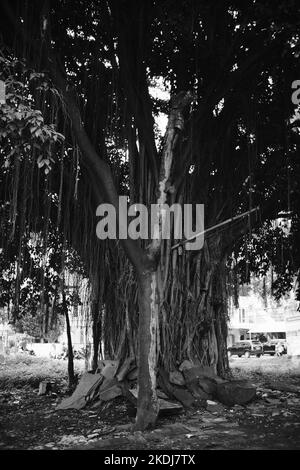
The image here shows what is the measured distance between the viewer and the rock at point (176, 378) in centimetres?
551

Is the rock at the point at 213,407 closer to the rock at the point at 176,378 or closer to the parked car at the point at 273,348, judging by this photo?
the rock at the point at 176,378

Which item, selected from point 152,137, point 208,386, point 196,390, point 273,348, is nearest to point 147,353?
point 196,390

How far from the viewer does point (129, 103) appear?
16.9 ft

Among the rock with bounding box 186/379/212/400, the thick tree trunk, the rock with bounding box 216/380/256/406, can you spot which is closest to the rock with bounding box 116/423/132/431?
the thick tree trunk

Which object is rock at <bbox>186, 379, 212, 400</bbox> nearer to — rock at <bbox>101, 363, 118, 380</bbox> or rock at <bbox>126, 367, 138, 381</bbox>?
rock at <bbox>126, 367, 138, 381</bbox>

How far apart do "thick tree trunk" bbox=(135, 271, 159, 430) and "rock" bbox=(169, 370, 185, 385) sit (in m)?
1.08

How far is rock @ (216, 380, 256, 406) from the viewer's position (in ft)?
17.9

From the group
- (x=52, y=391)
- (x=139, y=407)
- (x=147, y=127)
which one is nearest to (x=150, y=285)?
(x=139, y=407)

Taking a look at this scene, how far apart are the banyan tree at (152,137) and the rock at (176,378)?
0.12 m

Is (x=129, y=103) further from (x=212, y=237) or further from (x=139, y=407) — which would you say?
(x=139, y=407)

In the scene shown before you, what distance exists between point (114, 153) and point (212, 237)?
1.92m

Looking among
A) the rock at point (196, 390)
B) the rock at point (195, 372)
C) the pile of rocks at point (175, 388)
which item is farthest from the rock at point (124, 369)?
the rock at point (196, 390)

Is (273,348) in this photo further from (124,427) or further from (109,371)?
(124,427)

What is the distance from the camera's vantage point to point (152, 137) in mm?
5430
